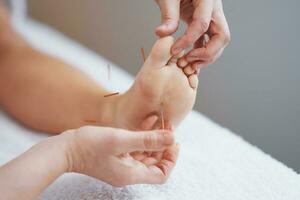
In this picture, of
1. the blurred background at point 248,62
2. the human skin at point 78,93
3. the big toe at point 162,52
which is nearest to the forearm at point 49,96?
the human skin at point 78,93

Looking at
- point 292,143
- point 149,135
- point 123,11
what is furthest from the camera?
point 123,11

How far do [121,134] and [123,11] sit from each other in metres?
0.83

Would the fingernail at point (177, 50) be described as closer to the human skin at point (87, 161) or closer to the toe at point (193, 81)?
the toe at point (193, 81)

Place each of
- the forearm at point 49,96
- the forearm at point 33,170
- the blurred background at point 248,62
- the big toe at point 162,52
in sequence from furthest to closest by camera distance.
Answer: the blurred background at point 248,62 < the forearm at point 49,96 < the big toe at point 162,52 < the forearm at point 33,170

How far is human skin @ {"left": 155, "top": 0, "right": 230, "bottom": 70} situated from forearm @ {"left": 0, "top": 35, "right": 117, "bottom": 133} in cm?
18

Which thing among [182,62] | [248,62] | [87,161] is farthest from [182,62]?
[248,62]

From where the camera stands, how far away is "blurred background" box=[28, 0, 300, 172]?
3.73 feet

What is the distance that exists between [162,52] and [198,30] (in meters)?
0.08

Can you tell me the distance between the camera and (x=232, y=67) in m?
1.22

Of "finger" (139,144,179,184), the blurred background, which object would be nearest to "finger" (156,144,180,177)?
"finger" (139,144,179,184)

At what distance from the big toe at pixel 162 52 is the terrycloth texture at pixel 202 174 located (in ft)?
0.71

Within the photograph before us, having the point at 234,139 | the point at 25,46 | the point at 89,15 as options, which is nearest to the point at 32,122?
the point at 25,46

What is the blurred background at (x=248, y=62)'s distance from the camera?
3.73 ft

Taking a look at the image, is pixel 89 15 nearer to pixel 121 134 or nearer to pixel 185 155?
pixel 185 155
